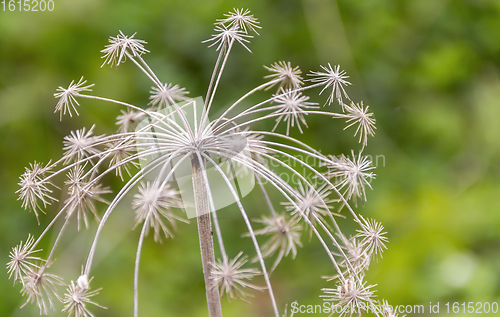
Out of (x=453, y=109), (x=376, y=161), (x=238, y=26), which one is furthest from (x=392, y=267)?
(x=238, y=26)

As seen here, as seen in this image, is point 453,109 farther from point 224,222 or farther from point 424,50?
point 224,222

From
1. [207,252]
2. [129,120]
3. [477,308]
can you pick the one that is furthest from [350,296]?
[477,308]

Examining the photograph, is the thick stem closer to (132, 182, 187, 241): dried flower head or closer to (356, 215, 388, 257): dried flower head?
(132, 182, 187, 241): dried flower head

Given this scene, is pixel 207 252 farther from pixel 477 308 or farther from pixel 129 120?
pixel 477 308

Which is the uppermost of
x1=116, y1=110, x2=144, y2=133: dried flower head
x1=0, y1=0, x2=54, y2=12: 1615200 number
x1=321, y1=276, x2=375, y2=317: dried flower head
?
x1=0, y1=0, x2=54, y2=12: 1615200 number

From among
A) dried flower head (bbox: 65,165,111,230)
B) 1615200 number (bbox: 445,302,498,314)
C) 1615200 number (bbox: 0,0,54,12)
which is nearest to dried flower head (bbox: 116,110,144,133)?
dried flower head (bbox: 65,165,111,230)

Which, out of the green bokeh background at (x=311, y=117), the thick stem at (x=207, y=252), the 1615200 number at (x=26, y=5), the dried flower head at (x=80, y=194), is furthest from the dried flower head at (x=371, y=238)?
the 1615200 number at (x=26, y=5)
